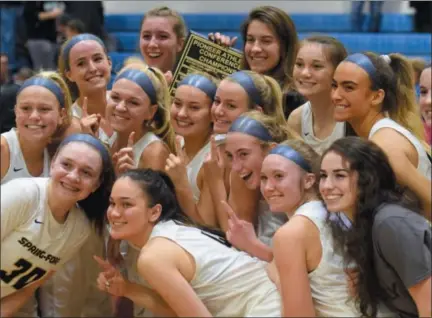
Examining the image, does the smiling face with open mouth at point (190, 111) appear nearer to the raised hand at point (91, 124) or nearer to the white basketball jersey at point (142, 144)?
the white basketball jersey at point (142, 144)

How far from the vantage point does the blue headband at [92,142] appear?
4.20 meters

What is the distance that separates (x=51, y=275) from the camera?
445 centimetres

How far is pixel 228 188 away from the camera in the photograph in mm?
4496

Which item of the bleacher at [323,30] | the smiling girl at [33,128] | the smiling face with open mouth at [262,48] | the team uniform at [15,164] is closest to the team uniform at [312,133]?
the smiling face with open mouth at [262,48]

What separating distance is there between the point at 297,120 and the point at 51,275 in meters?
1.54

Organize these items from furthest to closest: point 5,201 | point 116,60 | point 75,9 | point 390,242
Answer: point 116,60 → point 75,9 → point 5,201 → point 390,242

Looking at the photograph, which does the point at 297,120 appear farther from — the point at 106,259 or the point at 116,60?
the point at 116,60

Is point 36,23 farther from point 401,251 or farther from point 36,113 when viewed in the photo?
point 401,251

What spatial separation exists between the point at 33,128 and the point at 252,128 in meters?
1.11

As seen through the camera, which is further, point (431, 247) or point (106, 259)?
point (106, 259)

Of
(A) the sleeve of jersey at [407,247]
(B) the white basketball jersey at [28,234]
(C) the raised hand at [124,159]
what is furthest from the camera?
(C) the raised hand at [124,159]

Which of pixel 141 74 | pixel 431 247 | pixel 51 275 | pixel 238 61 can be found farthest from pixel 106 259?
pixel 431 247

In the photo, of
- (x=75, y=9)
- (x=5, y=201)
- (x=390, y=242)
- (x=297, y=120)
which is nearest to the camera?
(x=390, y=242)

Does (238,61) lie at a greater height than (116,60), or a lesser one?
greater
